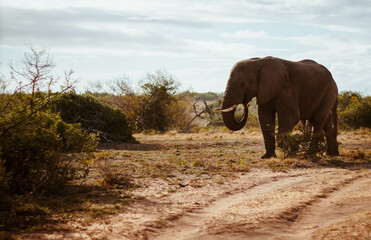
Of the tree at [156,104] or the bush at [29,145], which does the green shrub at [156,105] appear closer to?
the tree at [156,104]

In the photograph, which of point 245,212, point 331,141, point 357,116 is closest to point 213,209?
point 245,212

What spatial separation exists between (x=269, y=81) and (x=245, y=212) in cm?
604

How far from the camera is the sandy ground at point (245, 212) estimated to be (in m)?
5.36

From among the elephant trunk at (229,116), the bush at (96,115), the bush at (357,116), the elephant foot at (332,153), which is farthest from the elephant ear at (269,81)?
the bush at (357,116)

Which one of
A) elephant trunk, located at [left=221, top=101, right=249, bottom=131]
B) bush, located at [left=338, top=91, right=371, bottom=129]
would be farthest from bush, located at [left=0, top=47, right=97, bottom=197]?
bush, located at [left=338, top=91, right=371, bottom=129]

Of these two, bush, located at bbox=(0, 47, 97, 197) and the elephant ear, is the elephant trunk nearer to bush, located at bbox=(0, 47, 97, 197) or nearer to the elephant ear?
the elephant ear

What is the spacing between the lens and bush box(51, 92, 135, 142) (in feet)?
57.7

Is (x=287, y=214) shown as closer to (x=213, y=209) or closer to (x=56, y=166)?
(x=213, y=209)

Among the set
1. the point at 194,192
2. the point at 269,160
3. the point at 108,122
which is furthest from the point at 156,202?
the point at 108,122

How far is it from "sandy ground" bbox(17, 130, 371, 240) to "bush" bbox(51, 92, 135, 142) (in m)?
9.57

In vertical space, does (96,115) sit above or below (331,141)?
above

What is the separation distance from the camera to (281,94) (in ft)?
39.2

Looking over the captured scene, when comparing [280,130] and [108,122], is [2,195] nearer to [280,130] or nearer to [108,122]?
[280,130]

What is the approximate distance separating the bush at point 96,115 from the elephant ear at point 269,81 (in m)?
7.94
